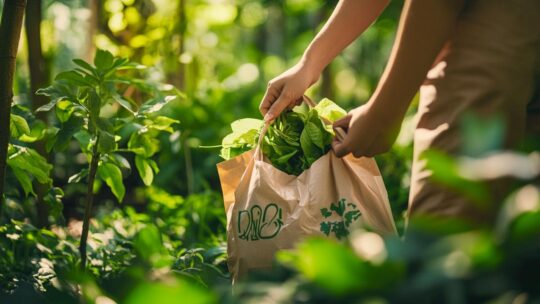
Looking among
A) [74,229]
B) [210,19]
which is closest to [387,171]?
[74,229]

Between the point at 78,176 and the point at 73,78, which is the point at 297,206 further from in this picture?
the point at 78,176

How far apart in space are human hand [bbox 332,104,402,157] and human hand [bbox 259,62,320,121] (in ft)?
0.94

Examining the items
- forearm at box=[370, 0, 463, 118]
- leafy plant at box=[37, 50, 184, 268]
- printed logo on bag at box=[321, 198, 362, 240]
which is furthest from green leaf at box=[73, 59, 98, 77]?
forearm at box=[370, 0, 463, 118]

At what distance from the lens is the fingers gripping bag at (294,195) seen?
214cm

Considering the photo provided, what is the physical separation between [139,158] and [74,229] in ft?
4.77

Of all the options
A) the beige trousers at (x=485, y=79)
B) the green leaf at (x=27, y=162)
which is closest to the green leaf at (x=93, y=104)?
the green leaf at (x=27, y=162)

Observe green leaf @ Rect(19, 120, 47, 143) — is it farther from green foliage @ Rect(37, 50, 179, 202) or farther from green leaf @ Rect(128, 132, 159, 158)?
green leaf @ Rect(128, 132, 159, 158)

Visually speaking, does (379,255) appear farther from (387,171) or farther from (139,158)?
(387,171)

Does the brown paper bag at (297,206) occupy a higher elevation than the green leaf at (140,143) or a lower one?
lower

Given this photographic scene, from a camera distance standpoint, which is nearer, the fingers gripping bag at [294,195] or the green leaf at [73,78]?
the fingers gripping bag at [294,195]

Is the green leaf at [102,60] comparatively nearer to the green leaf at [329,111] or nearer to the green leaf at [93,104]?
the green leaf at [93,104]

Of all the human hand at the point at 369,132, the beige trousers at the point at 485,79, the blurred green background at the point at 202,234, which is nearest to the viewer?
the blurred green background at the point at 202,234

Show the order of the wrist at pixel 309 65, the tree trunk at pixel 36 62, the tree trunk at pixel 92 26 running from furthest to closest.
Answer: the tree trunk at pixel 92 26 → the tree trunk at pixel 36 62 → the wrist at pixel 309 65

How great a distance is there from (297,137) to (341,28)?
353mm
